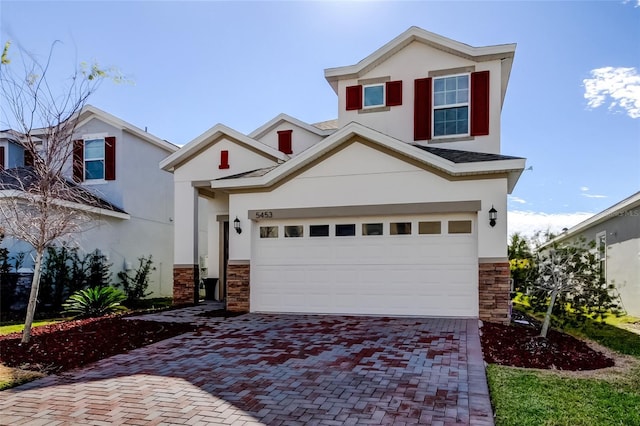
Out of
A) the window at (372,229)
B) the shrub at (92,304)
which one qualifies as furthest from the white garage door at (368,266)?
the shrub at (92,304)

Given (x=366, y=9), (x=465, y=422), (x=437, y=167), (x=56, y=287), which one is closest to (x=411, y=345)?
(x=465, y=422)

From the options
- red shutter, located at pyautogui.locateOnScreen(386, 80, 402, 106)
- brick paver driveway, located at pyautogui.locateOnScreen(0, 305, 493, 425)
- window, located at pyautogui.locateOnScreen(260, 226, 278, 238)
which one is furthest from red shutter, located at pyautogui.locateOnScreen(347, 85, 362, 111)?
brick paver driveway, located at pyautogui.locateOnScreen(0, 305, 493, 425)

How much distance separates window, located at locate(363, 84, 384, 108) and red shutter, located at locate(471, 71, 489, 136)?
2800 mm

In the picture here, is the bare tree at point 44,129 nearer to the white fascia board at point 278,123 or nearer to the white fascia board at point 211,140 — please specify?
the white fascia board at point 211,140

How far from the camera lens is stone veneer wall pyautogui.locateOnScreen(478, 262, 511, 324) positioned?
32.3ft

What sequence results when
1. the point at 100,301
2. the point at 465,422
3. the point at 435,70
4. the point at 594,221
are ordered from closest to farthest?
the point at 465,422
the point at 100,301
the point at 435,70
the point at 594,221

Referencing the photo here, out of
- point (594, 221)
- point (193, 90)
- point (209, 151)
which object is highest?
point (193, 90)

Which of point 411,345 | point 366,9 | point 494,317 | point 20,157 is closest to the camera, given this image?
point 411,345

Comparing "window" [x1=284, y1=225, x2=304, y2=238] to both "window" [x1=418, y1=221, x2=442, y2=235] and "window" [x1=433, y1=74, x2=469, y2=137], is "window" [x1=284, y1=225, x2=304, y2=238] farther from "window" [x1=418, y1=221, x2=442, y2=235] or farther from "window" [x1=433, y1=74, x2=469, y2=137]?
"window" [x1=433, y1=74, x2=469, y2=137]

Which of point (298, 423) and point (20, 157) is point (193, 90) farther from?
point (298, 423)

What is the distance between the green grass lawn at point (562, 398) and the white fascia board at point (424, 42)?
9257 mm

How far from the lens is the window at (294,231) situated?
1160cm

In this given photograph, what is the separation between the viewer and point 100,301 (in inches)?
475

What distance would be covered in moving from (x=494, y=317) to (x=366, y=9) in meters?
8.13
